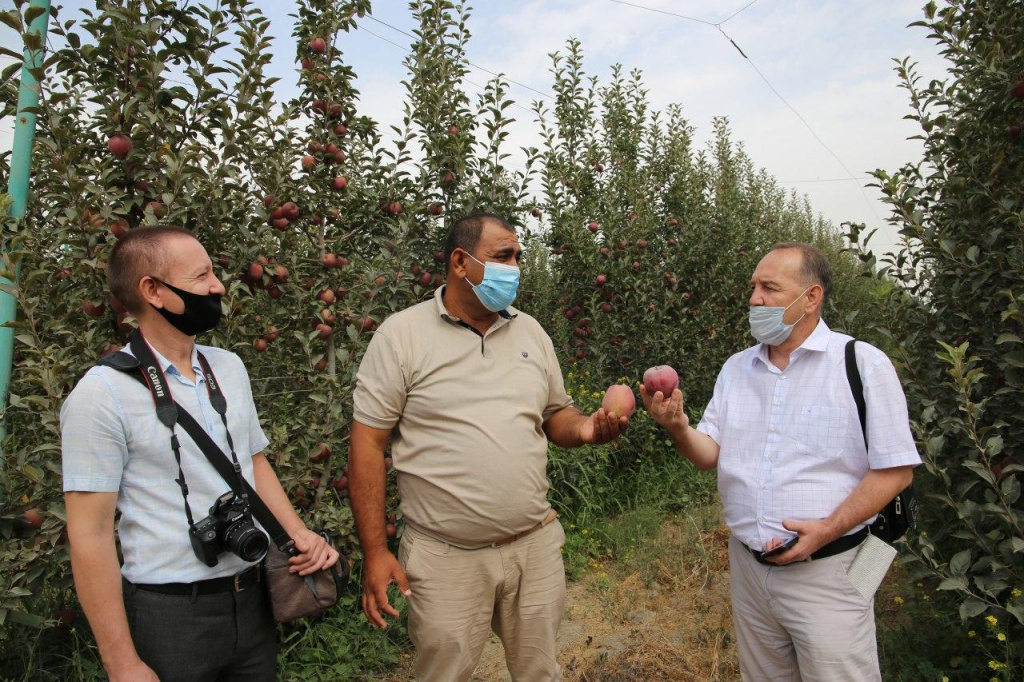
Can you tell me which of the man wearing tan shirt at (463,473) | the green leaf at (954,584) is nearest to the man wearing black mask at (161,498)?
the man wearing tan shirt at (463,473)

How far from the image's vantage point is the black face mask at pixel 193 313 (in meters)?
1.88

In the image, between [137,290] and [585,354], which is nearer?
[137,290]

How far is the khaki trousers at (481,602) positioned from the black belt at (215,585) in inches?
22.2

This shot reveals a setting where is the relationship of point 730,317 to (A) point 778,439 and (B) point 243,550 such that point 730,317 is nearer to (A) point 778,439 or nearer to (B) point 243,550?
(A) point 778,439

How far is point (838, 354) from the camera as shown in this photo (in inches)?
90.2

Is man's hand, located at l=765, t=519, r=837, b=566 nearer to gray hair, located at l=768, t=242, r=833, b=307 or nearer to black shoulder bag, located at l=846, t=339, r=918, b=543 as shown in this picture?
black shoulder bag, located at l=846, t=339, r=918, b=543

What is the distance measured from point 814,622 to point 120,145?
3.03m

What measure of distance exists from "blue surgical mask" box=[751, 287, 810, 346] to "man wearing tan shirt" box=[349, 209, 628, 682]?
0.57 m

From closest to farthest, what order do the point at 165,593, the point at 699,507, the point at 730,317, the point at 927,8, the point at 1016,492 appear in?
the point at 165,593, the point at 1016,492, the point at 927,8, the point at 699,507, the point at 730,317

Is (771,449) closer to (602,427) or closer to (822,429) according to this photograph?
(822,429)

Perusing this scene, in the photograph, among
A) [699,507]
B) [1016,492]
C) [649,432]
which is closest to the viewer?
[1016,492]

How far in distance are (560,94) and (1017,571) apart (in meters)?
5.00

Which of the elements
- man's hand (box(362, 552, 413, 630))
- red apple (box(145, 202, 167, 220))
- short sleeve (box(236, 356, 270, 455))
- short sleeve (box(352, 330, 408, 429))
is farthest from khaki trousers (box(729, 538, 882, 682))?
red apple (box(145, 202, 167, 220))

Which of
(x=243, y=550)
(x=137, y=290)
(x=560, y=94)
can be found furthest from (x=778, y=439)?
(x=560, y=94)
